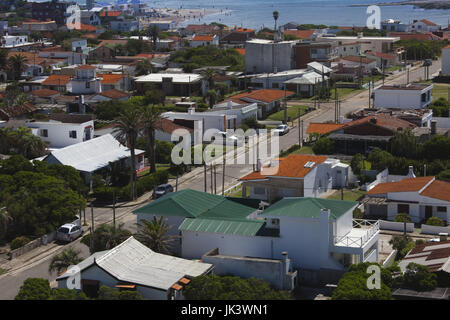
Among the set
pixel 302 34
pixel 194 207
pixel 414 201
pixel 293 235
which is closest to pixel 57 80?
pixel 194 207

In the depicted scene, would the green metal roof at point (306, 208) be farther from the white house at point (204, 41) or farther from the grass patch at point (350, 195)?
the white house at point (204, 41)

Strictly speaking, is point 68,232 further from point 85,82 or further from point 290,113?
point 85,82

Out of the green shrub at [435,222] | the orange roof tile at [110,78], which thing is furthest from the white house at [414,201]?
the orange roof tile at [110,78]

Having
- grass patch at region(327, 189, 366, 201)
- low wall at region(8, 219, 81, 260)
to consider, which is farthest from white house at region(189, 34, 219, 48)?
low wall at region(8, 219, 81, 260)

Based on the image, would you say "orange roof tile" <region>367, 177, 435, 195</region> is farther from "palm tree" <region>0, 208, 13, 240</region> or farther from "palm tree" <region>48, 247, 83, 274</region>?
"palm tree" <region>0, 208, 13, 240</region>

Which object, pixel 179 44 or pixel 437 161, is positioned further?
pixel 179 44
